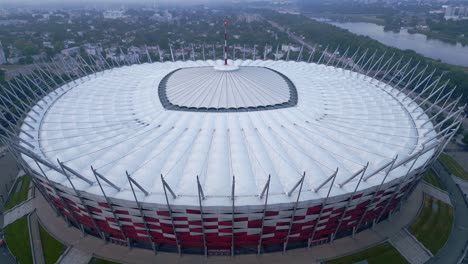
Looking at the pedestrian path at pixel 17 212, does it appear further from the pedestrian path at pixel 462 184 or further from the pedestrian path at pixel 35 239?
the pedestrian path at pixel 462 184

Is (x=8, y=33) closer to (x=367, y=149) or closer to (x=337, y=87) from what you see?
(x=337, y=87)

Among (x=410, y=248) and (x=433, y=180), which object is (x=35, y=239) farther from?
(x=433, y=180)

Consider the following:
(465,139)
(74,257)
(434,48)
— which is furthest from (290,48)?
(74,257)

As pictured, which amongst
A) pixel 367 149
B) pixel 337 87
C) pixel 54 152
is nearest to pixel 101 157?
pixel 54 152

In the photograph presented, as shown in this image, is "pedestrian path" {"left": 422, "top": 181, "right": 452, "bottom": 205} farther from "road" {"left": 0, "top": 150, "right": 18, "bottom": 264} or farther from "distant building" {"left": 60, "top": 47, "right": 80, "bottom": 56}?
"distant building" {"left": 60, "top": 47, "right": 80, "bottom": 56}

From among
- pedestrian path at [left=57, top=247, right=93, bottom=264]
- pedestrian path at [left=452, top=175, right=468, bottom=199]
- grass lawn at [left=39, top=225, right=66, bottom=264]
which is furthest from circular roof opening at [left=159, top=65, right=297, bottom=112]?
pedestrian path at [left=452, top=175, right=468, bottom=199]

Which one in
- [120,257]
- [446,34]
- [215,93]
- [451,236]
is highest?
[215,93]
